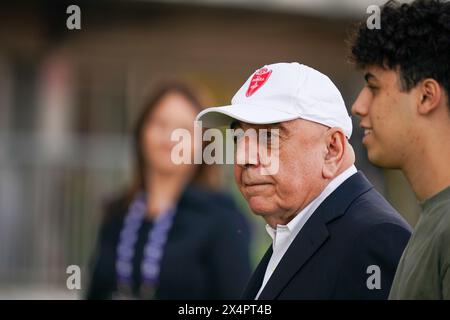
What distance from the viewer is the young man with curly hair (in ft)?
8.54

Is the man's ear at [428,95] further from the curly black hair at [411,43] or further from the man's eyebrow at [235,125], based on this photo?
the man's eyebrow at [235,125]

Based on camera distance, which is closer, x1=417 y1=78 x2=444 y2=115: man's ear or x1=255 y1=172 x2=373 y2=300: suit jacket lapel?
x1=417 y1=78 x2=444 y2=115: man's ear

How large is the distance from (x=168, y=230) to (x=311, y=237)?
7.32ft

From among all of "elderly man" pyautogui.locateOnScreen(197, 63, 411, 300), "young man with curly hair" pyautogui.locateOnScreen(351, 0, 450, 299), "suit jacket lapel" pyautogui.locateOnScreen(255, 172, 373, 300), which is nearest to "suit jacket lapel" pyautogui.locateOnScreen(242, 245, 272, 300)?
"elderly man" pyautogui.locateOnScreen(197, 63, 411, 300)

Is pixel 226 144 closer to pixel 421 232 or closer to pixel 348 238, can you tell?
pixel 348 238

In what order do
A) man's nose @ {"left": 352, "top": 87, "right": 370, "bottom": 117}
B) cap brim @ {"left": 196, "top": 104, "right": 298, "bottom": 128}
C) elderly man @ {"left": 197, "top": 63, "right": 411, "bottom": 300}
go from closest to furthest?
man's nose @ {"left": 352, "top": 87, "right": 370, "bottom": 117}, elderly man @ {"left": 197, "top": 63, "right": 411, "bottom": 300}, cap brim @ {"left": 196, "top": 104, "right": 298, "bottom": 128}

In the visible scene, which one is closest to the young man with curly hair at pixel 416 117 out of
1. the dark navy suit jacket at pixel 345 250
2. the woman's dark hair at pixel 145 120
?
the dark navy suit jacket at pixel 345 250

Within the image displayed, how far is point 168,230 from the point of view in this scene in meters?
5.35

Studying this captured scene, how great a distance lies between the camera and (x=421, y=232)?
269cm

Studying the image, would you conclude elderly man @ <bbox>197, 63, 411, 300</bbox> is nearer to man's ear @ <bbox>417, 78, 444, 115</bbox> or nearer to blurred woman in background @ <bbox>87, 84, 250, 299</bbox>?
man's ear @ <bbox>417, 78, 444, 115</bbox>

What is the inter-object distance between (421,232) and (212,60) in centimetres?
976

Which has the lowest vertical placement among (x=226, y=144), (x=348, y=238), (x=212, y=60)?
(x=348, y=238)

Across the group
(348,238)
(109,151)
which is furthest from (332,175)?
(109,151)

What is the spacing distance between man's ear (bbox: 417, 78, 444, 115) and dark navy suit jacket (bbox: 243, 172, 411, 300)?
413mm
